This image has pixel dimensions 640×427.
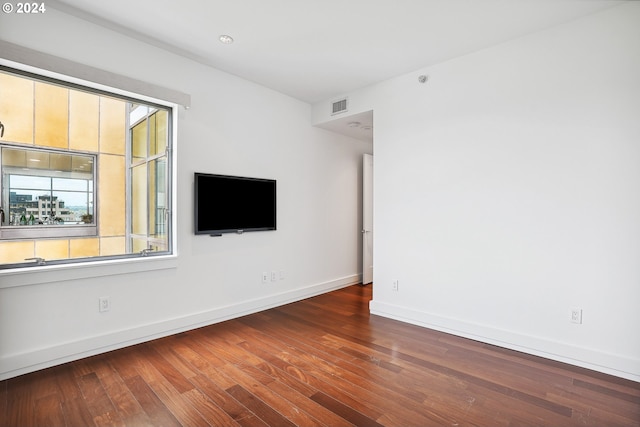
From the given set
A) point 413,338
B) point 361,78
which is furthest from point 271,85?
point 413,338

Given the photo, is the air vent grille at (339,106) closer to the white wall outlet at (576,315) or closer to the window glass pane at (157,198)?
the window glass pane at (157,198)

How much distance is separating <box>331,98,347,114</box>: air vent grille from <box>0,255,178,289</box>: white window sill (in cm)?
276

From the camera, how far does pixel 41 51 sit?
250cm

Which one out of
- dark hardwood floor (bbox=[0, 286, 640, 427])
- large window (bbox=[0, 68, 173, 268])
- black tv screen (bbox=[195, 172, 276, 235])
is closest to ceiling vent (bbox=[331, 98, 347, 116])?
black tv screen (bbox=[195, 172, 276, 235])

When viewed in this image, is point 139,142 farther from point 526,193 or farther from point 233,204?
point 526,193

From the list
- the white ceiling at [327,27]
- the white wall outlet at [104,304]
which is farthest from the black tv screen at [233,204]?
the white ceiling at [327,27]

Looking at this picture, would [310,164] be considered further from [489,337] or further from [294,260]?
[489,337]

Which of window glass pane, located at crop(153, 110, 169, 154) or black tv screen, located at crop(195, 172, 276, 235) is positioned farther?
black tv screen, located at crop(195, 172, 276, 235)

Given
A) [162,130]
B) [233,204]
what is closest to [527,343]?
→ [233,204]

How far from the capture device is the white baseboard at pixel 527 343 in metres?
2.49

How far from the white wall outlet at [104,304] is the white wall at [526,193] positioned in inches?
113

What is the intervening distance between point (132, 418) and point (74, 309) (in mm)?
1253

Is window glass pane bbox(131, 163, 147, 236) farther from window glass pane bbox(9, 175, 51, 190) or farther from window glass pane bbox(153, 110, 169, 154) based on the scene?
window glass pane bbox(9, 175, 51, 190)

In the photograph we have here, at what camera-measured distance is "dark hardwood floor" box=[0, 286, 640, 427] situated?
196cm
